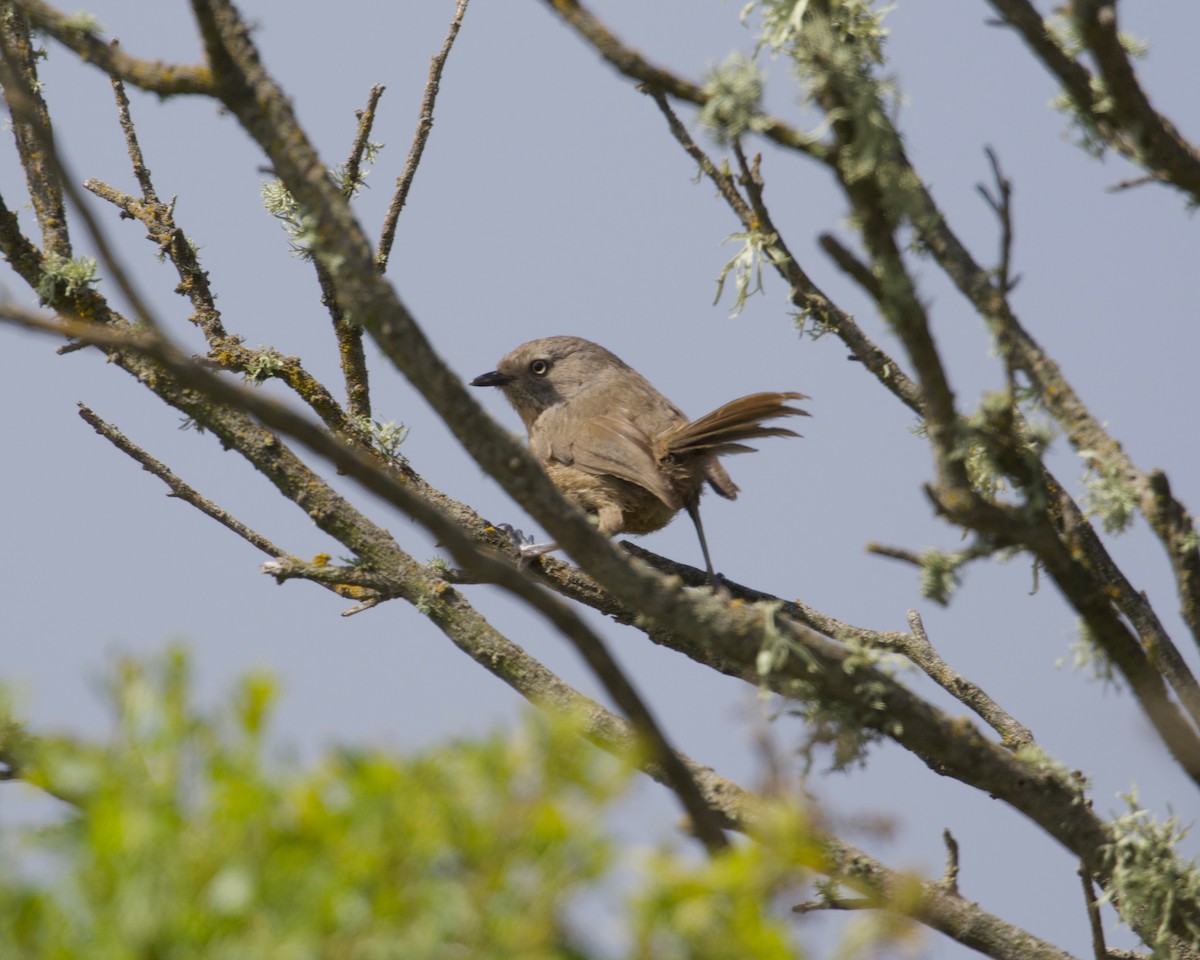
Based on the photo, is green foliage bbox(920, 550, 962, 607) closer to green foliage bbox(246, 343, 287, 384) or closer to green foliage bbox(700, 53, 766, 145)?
green foliage bbox(700, 53, 766, 145)

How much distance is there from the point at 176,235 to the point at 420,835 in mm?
3061

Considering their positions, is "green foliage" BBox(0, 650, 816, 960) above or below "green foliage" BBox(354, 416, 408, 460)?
below

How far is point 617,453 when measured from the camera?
18.1 ft

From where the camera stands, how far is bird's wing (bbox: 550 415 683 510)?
17.4 feet

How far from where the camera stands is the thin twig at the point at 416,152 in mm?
3932

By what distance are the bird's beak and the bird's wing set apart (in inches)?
34.5

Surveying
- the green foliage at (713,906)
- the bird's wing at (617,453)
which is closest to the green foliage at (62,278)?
the green foliage at (713,906)

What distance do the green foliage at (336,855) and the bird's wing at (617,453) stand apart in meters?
3.99

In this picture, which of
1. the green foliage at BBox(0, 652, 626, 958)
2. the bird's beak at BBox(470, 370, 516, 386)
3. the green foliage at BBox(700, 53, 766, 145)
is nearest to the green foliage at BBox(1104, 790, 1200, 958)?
the green foliage at BBox(700, 53, 766, 145)

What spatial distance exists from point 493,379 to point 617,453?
4.74 feet

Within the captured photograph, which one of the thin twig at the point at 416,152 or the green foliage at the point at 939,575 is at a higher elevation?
the thin twig at the point at 416,152

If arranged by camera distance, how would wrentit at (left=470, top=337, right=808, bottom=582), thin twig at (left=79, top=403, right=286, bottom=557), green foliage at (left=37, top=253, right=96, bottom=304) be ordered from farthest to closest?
wrentit at (left=470, top=337, right=808, bottom=582), thin twig at (left=79, top=403, right=286, bottom=557), green foliage at (left=37, top=253, right=96, bottom=304)

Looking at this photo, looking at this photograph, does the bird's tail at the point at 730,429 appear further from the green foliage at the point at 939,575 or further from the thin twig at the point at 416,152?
the green foliage at the point at 939,575

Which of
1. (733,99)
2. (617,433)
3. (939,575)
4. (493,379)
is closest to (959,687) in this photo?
(939,575)
